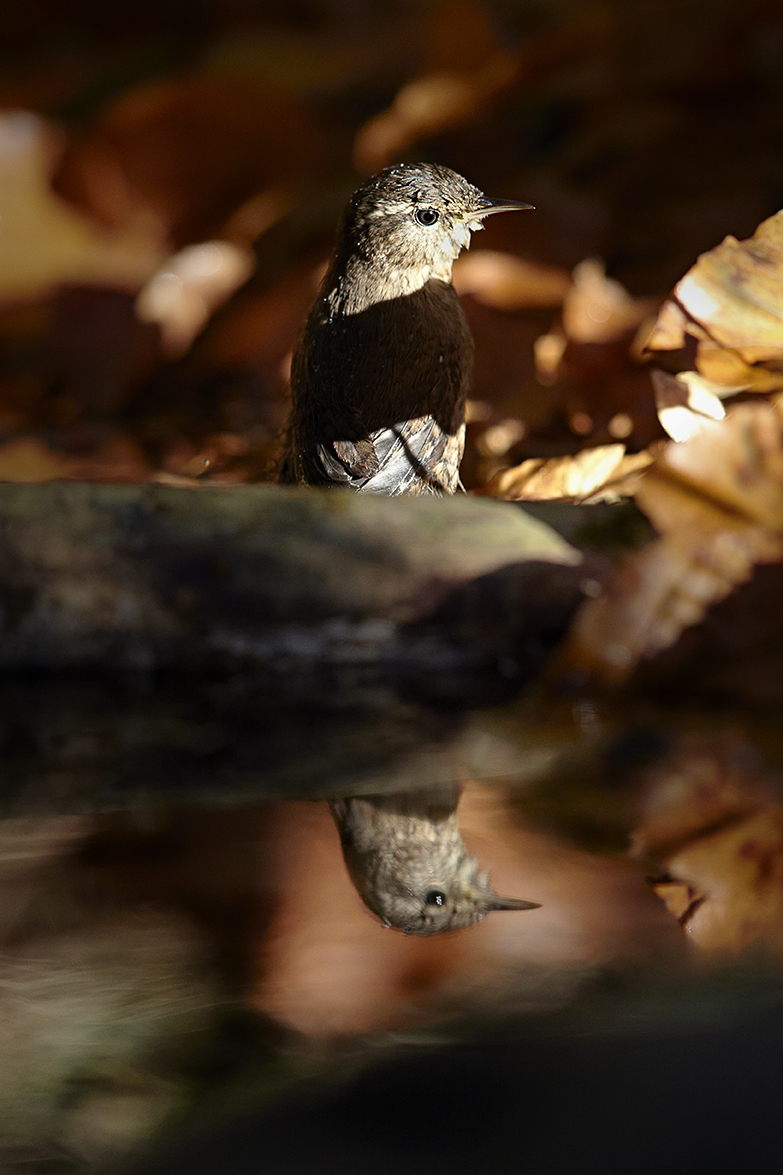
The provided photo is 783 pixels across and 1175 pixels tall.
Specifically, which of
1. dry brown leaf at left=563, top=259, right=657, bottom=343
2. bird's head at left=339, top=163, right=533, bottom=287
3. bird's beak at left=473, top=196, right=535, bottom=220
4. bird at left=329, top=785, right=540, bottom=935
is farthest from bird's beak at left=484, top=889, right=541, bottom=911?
dry brown leaf at left=563, top=259, right=657, bottom=343

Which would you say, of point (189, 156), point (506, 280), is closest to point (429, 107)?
point (506, 280)

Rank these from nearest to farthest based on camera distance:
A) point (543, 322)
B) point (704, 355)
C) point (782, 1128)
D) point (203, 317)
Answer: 1. point (782, 1128)
2. point (704, 355)
3. point (543, 322)
4. point (203, 317)

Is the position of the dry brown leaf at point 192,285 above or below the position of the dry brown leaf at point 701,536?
above

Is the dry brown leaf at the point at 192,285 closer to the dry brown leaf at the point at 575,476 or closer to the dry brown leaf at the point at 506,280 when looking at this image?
the dry brown leaf at the point at 506,280

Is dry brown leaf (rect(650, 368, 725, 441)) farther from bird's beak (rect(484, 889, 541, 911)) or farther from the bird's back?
bird's beak (rect(484, 889, 541, 911))

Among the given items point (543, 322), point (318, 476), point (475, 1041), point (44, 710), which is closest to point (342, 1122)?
point (475, 1041)

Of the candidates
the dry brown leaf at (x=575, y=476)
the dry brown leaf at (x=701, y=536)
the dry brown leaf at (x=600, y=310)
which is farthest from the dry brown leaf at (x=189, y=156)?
the dry brown leaf at (x=701, y=536)

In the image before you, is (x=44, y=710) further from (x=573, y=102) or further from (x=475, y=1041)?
(x=573, y=102)
